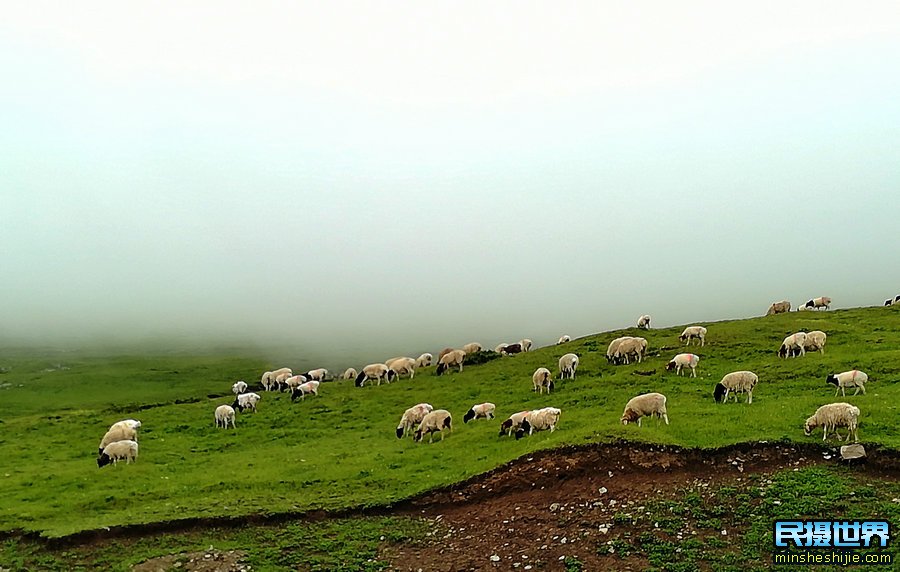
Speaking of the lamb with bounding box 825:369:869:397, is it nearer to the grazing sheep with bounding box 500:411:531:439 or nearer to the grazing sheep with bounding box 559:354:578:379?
the grazing sheep with bounding box 500:411:531:439

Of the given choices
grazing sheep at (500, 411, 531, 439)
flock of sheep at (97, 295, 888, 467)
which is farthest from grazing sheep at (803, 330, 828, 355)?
grazing sheep at (500, 411, 531, 439)

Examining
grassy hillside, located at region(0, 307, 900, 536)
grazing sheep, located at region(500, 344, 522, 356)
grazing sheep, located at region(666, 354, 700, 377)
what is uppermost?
grazing sheep, located at region(666, 354, 700, 377)

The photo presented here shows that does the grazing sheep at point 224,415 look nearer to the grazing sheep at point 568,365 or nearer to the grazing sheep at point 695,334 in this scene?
the grazing sheep at point 568,365

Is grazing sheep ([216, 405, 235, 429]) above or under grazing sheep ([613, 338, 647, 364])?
under

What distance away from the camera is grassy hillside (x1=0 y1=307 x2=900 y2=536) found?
18828 millimetres

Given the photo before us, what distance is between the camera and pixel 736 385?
24.5 meters

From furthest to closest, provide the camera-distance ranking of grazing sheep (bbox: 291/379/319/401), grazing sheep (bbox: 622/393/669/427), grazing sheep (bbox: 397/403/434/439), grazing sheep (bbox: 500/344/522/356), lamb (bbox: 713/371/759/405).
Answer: grazing sheep (bbox: 500/344/522/356), grazing sheep (bbox: 291/379/319/401), grazing sheep (bbox: 397/403/434/439), lamb (bbox: 713/371/759/405), grazing sheep (bbox: 622/393/669/427)

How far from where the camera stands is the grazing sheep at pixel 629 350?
3644 cm

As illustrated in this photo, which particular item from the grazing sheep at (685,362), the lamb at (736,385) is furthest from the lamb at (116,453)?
the grazing sheep at (685,362)

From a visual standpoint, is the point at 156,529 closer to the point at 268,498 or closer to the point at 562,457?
the point at 268,498

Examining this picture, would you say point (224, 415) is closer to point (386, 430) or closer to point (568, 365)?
point (386, 430)

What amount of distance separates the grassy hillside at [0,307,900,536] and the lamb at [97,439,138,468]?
657 millimetres

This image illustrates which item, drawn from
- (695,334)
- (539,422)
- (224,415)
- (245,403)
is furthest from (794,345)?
(245,403)

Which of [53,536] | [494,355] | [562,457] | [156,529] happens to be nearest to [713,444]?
[562,457]
